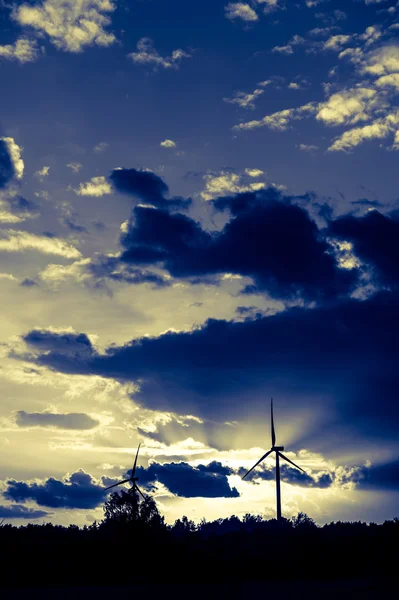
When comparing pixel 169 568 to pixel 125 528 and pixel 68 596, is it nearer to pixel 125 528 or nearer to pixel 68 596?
pixel 68 596

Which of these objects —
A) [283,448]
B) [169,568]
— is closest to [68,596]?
[169,568]

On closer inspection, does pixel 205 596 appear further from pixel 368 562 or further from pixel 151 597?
pixel 368 562

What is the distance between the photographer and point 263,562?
128250mm

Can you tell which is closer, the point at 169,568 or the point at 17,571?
the point at 17,571

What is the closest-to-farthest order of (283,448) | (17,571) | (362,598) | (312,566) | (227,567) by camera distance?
1. (362,598)
2. (17,571)
3. (227,567)
4. (312,566)
5. (283,448)

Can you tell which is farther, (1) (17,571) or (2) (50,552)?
(2) (50,552)

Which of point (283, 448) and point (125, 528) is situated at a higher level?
point (283, 448)

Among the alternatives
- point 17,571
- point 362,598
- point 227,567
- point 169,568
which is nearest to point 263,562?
point 227,567

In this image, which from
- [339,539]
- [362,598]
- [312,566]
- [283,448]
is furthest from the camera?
[283,448]

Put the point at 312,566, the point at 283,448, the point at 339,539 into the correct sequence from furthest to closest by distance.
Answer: the point at 283,448
the point at 339,539
the point at 312,566

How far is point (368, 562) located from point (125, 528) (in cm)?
7030

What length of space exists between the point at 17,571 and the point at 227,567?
36.0 m

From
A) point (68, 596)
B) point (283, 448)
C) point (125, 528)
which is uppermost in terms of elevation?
point (283, 448)

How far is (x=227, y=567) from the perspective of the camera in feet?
401
